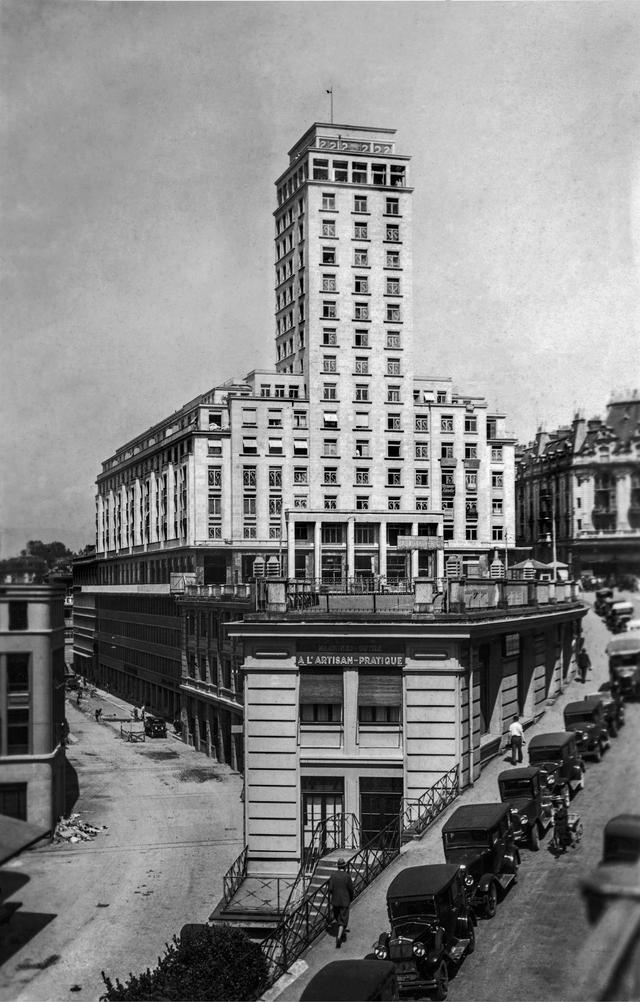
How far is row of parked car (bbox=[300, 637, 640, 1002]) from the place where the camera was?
21.6 feet

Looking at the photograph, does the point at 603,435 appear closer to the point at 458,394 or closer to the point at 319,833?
the point at 319,833

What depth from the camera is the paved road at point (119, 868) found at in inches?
249

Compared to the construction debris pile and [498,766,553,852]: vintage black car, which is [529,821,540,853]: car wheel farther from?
the construction debris pile

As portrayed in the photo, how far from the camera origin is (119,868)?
1101 centimetres

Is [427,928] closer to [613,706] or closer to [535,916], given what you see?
[535,916]

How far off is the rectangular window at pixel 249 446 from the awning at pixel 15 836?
24367 millimetres

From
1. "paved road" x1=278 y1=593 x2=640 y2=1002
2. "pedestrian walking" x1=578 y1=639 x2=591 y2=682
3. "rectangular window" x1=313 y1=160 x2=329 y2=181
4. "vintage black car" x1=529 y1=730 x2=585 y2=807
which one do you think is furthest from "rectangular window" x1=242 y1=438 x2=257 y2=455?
"paved road" x1=278 y1=593 x2=640 y2=1002

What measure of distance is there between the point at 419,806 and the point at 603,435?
6117 millimetres

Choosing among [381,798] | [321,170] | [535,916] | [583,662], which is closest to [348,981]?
[535,916]

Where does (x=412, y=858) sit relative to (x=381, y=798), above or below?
below

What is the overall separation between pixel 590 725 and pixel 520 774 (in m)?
0.88

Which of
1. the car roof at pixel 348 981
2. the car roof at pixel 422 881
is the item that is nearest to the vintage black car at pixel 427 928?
the car roof at pixel 422 881

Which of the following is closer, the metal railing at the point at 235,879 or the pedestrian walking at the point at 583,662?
the metal railing at the point at 235,879

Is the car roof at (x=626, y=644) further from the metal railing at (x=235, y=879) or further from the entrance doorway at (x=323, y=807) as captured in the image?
the metal railing at (x=235, y=879)
